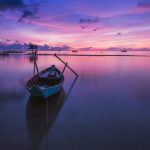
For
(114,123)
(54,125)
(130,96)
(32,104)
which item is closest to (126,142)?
(114,123)

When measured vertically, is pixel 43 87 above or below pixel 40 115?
above

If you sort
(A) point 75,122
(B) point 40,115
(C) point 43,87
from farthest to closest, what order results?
(C) point 43,87 < (B) point 40,115 < (A) point 75,122

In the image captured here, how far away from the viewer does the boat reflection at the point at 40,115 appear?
692 cm

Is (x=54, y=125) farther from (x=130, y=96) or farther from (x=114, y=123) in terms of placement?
(x=130, y=96)

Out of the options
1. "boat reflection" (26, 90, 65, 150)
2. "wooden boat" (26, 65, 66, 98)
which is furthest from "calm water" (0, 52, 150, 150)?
"wooden boat" (26, 65, 66, 98)

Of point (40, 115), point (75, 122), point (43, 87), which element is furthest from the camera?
point (43, 87)

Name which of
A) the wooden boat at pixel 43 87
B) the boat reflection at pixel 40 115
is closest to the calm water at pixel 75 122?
the boat reflection at pixel 40 115

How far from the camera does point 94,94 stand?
44.2 ft

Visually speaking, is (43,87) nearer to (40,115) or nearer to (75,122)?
(40,115)

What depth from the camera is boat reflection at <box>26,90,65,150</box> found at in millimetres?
6923

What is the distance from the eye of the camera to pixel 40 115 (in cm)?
912

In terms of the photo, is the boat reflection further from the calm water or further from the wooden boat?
the wooden boat

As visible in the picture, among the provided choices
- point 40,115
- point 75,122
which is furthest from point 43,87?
point 75,122

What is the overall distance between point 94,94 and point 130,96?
7.97 ft
